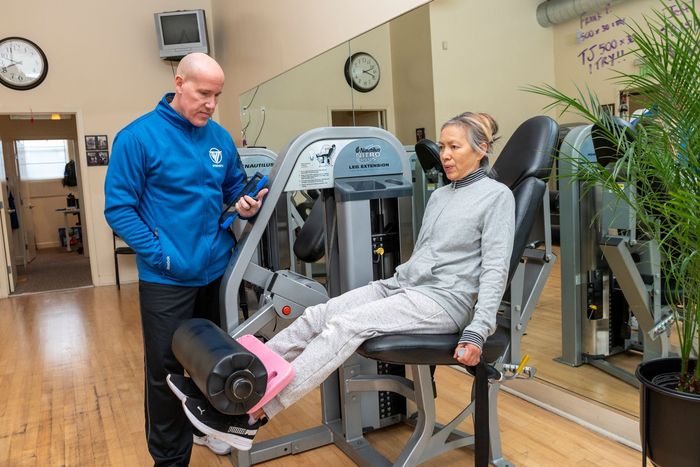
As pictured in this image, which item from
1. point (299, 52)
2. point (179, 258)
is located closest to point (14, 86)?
point (299, 52)

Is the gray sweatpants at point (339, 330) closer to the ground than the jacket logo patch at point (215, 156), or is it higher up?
closer to the ground

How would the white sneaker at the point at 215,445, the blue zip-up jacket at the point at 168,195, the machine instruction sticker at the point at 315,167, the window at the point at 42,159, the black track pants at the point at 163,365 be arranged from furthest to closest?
the window at the point at 42,159 → the white sneaker at the point at 215,445 → the machine instruction sticker at the point at 315,167 → the black track pants at the point at 163,365 → the blue zip-up jacket at the point at 168,195

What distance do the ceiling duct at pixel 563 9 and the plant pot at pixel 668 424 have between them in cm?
156

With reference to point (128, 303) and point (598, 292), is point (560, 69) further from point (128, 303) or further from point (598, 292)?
point (128, 303)

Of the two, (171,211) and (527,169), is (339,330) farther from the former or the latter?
(527,169)

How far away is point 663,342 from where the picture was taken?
2.37 m

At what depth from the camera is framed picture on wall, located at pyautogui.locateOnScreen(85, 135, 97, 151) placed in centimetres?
612

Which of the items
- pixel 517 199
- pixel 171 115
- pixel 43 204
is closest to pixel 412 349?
pixel 517 199

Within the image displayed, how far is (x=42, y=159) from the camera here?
1012 cm

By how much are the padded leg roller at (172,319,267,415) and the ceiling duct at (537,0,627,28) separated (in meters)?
1.98

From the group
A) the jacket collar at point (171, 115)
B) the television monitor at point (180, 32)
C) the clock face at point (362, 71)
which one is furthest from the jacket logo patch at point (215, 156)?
the television monitor at point (180, 32)

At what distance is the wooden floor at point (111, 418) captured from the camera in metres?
2.10

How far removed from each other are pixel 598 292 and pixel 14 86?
5799 millimetres

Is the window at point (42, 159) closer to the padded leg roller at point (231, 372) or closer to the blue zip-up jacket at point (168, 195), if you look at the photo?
the blue zip-up jacket at point (168, 195)
